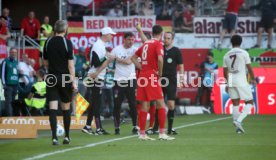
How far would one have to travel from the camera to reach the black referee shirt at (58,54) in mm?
16312

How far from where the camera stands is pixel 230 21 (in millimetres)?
33250

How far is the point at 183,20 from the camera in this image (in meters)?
33.9

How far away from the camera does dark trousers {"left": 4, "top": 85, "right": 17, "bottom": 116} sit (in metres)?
24.8

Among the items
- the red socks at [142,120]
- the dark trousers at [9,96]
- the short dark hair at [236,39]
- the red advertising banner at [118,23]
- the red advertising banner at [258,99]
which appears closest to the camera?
the red socks at [142,120]

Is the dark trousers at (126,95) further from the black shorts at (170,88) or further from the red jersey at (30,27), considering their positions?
the red jersey at (30,27)

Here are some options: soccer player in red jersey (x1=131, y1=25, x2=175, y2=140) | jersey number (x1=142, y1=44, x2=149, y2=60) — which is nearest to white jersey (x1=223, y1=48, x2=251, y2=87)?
soccer player in red jersey (x1=131, y1=25, x2=175, y2=140)

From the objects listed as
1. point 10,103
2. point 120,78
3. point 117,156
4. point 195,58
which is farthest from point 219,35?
point 117,156

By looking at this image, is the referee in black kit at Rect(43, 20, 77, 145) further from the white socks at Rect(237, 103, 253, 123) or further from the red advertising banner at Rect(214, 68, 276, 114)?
the red advertising banner at Rect(214, 68, 276, 114)

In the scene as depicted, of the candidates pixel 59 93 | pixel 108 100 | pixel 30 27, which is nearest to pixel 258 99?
pixel 108 100

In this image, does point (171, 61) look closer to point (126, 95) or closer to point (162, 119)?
point (126, 95)

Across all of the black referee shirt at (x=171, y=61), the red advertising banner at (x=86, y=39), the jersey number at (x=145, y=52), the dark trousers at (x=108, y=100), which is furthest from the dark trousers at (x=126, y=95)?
the red advertising banner at (x=86, y=39)

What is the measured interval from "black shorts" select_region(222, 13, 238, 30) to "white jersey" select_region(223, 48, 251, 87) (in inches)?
516

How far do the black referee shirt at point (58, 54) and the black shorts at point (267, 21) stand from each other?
1783 cm

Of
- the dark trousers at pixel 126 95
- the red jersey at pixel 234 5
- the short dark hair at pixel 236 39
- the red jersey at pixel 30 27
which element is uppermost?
the red jersey at pixel 234 5
